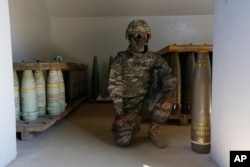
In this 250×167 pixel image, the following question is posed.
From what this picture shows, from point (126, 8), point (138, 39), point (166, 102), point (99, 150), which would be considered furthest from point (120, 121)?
point (126, 8)

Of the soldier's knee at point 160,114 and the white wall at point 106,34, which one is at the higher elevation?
the white wall at point 106,34

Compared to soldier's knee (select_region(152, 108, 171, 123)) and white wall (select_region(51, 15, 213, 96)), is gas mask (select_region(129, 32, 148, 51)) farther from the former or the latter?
white wall (select_region(51, 15, 213, 96))

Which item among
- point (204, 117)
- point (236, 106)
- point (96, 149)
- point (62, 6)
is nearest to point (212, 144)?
point (204, 117)

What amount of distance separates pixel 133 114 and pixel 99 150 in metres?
0.38

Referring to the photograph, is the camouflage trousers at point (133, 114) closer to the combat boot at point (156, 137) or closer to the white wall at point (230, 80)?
the combat boot at point (156, 137)

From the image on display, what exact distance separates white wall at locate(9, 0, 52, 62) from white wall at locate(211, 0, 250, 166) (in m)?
1.87

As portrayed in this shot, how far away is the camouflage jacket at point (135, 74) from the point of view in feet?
5.14

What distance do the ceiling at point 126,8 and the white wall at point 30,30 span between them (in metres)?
0.25

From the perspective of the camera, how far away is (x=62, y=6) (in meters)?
3.19

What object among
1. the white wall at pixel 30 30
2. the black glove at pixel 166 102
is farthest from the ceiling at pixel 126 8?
the black glove at pixel 166 102

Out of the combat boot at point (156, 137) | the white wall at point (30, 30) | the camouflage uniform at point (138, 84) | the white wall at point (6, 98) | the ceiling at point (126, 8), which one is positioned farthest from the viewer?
the ceiling at point (126, 8)

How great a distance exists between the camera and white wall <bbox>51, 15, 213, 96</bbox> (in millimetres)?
3359

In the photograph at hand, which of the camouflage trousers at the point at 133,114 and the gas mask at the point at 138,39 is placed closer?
the camouflage trousers at the point at 133,114

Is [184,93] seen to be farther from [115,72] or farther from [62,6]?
[62,6]
